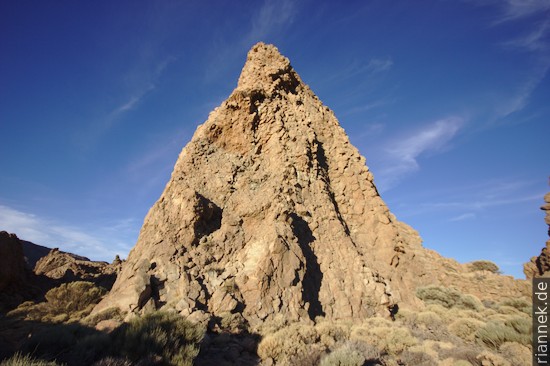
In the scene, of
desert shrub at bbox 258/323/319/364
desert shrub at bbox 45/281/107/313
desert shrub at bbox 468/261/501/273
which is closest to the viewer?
desert shrub at bbox 258/323/319/364

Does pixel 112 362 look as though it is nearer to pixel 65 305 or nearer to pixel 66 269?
pixel 65 305

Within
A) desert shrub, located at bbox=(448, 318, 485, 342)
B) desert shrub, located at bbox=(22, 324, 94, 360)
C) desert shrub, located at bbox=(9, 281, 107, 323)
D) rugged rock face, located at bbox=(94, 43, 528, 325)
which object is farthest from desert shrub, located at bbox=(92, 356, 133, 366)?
desert shrub, located at bbox=(448, 318, 485, 342)

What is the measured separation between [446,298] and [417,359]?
8.47 m

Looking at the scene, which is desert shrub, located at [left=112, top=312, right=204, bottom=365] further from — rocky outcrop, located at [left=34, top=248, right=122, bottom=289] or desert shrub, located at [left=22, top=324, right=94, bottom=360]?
rocky outcrop, located at [left=34, top=248, right=122, bottom=289]

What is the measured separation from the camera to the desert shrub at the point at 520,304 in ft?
49.8

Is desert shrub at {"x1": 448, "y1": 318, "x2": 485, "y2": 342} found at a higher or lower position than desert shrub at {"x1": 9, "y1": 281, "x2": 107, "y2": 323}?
higher

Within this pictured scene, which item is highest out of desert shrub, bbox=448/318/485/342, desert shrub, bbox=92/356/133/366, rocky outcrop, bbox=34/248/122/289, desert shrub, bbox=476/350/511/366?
desert shrub, bbox=448/318/485/342

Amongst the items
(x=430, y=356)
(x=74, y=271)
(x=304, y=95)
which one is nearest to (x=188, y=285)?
(x=430, y=356)

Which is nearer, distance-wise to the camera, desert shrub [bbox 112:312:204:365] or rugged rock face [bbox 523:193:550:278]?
desert shrub [bbox 112:312:204:365]

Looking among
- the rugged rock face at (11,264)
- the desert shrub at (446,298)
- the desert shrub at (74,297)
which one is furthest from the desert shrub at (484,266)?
the rugged rock face at (11,264)

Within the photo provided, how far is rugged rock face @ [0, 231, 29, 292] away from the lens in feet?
60.4

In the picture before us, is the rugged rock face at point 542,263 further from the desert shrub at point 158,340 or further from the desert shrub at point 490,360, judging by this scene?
the desert shrub at point 158,340

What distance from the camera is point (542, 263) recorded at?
869 inches

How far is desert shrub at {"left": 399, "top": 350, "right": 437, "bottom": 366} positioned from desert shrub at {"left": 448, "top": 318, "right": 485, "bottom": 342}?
137 inches
